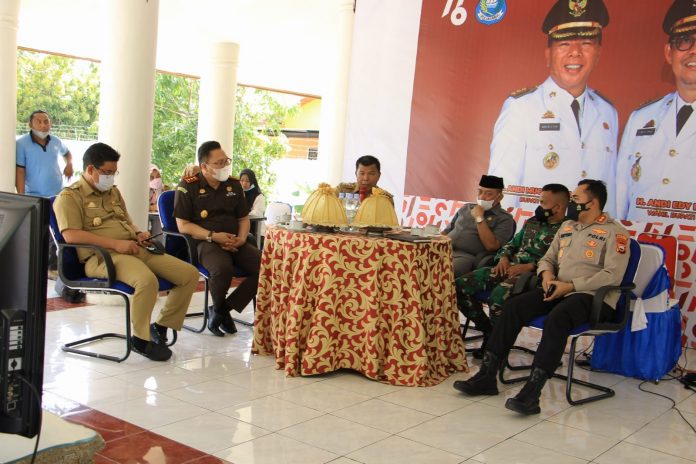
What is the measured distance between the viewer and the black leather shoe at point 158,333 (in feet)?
14.1

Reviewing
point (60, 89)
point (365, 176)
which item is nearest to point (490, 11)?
point (365, 176)

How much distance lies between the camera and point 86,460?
1.98 meters

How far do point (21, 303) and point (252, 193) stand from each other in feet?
26.6

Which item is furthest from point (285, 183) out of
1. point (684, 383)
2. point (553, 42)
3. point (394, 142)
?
point (684, 383)

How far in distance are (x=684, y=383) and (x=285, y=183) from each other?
52.6 feet

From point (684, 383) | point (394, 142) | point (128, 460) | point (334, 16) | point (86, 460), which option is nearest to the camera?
point (86, 460)

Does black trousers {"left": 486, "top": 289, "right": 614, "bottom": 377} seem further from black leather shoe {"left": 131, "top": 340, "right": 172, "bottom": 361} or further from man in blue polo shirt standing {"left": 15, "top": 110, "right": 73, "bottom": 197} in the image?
man in blue polo shirt standing {"left": 15, "top": 110, "right": 73, "bottom": 197}

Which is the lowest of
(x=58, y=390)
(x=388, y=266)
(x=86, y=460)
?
(x=58, y=390)

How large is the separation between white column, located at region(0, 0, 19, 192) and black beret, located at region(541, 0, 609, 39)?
18.4 feet

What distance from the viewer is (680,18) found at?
5.19m

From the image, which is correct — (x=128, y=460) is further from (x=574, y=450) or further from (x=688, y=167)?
(x=688, y=167)

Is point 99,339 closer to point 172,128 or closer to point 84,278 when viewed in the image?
point 84,278

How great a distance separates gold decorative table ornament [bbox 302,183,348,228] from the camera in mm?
4086

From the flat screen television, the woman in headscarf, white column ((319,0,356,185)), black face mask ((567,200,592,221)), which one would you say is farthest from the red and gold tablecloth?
white column ((319,0,356,185))
